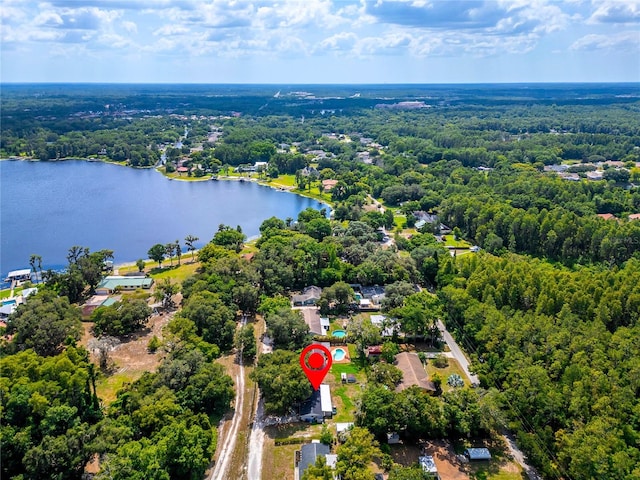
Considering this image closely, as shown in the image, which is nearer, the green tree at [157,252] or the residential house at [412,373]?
the residential house at [412,373]

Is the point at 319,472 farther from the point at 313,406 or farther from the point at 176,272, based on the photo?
the point at 176,272

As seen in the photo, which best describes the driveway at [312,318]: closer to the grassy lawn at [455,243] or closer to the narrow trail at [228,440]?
the narrow trail at [228,440]

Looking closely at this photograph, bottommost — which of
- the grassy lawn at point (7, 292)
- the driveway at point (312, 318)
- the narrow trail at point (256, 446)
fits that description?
the narrow trail at point (256, 446)

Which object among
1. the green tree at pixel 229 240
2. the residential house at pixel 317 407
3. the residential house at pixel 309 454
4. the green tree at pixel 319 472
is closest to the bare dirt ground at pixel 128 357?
the residential house at pixel 317 407

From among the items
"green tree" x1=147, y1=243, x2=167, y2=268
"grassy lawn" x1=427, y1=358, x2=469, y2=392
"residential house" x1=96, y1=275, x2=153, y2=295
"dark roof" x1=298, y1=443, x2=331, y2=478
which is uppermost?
"green tree" x1=147, y1=243, x2=167, y2=268

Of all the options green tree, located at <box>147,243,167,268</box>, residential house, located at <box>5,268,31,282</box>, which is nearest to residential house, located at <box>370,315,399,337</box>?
green tree, located at <box>147,243,167,268</box>

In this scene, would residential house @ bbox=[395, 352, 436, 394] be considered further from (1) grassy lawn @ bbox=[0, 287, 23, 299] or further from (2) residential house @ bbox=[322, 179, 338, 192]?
(2) residential house @ bbox=[322, 179, 338, 192]

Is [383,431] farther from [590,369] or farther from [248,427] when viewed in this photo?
[590,369]
